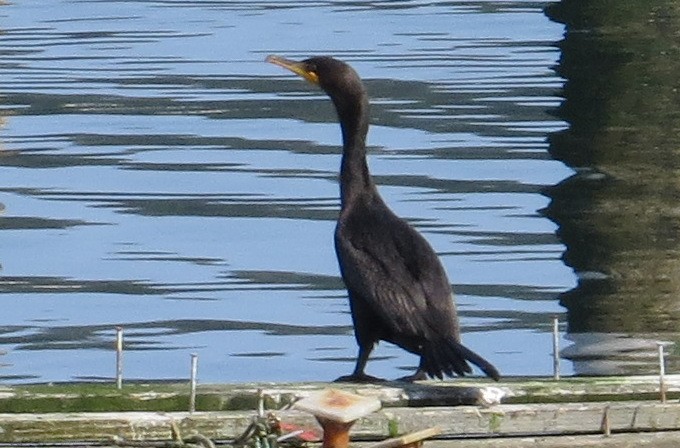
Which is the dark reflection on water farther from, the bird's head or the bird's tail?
the bird's tail

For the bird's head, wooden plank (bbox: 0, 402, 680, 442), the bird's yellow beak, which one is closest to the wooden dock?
wooden plank (bbox: 0, 402, 680, 442)

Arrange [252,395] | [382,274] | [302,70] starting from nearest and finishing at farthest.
Answer: [252,395], [382,274], [302,70]

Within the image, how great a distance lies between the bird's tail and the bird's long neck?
2.46ft

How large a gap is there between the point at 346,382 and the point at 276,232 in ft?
15.3

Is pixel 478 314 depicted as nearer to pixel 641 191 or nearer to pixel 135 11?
pixel 641 191

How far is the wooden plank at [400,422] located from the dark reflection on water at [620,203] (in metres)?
2.22

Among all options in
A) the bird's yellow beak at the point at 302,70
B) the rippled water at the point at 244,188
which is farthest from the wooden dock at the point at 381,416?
the rippled water at the point at 244,188

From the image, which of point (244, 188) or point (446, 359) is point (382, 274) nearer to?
point (446, 359)

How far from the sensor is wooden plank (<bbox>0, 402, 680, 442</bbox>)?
4.83 m

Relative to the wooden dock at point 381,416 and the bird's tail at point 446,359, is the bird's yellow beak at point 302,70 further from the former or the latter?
the wooden dock at point 381,416

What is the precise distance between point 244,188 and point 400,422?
670 centimetres

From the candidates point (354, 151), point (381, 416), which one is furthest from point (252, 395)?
point (354, 151)

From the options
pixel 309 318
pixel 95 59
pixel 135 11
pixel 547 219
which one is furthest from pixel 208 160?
pixel 135 11

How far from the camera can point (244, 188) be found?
37.8 feet
